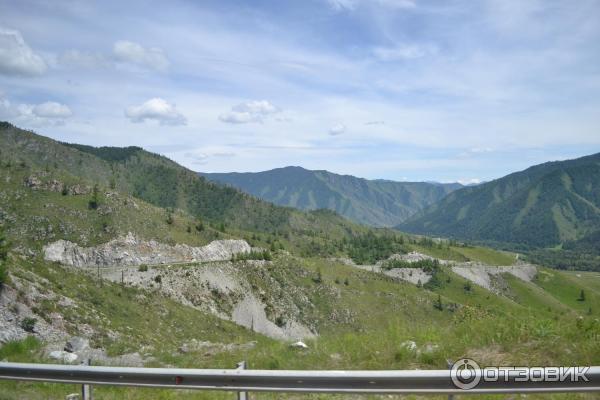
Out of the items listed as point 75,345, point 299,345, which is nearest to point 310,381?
point 299,345

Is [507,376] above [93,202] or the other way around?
the other way around

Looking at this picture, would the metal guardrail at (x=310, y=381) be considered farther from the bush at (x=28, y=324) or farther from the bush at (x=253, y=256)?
the bush at (x=253, y=256)

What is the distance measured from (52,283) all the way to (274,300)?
91.4 metres

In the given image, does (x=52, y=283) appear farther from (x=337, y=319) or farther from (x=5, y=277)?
(x=337, y=319)

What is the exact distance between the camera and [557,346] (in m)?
8.78

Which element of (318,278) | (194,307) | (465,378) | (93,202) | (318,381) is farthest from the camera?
(93,202)

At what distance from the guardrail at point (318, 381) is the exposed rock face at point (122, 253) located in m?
123

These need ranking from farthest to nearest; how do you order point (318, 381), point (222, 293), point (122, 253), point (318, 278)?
point (318, 278), point (122, 253), point (222, 293), point (318, 381)

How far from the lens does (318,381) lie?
255 inches

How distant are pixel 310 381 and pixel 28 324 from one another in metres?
→ 29.0

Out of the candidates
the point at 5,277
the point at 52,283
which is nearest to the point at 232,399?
the point at 5,277

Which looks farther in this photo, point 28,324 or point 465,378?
point 28,324

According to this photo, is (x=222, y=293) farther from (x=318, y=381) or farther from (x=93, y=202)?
(x=318, y=381)

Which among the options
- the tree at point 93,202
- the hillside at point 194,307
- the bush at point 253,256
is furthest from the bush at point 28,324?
the tree at point 93,202
